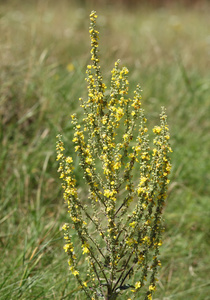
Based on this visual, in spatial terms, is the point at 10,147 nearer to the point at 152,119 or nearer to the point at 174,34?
the point at 152,119

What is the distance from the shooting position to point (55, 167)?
10.6 ft

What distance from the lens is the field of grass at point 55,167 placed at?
2271mm

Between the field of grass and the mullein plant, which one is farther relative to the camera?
the field of grass

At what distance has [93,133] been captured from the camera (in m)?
1.71

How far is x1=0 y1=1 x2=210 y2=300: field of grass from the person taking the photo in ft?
7.45

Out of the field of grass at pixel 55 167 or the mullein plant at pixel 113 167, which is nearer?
the mullein plant at pixel 113 167

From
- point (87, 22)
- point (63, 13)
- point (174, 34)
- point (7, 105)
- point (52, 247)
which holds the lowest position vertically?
point (52, 247)

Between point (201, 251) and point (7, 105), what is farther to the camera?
point (7, 105)

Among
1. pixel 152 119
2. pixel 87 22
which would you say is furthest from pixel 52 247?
pixel 87 22

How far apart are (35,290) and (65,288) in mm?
197

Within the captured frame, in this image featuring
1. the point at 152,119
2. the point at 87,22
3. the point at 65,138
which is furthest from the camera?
the point at 87,22

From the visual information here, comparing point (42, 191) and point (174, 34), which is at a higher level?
point (174, 34)

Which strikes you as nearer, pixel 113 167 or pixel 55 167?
pixel 113 167

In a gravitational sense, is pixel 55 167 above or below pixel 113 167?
above
